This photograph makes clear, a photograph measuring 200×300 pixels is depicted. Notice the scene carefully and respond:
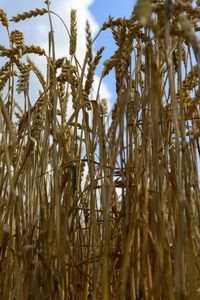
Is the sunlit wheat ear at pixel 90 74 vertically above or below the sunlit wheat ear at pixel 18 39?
below

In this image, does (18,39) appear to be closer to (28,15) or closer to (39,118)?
(28,15)

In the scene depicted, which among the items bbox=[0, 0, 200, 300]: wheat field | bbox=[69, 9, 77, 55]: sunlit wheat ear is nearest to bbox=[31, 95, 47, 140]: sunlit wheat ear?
bbox=[0, 0, 200, 300]: wheat field

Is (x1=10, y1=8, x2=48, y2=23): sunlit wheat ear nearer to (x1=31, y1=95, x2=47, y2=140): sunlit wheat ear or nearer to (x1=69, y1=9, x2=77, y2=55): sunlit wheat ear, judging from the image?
(x1=69, y1=9, x2=77, y2=55): sunlit wheat ear

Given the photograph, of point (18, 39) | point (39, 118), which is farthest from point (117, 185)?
point (18, 39)

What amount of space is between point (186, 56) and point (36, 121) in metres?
0.60

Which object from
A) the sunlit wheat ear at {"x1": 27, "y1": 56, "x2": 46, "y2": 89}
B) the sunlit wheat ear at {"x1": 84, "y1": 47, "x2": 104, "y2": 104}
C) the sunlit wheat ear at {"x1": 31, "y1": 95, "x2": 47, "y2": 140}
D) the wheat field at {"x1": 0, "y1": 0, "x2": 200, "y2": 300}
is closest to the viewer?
the wheat field at {"x1": 0, "y1": 0, "x2": 200, "y2": 300}

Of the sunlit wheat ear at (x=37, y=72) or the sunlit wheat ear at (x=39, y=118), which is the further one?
the sunlit wheat ear at (x=37, y=72)

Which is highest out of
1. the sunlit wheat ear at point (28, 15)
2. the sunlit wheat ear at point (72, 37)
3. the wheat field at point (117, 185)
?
the sunlit wheat ear at point (28, 15)

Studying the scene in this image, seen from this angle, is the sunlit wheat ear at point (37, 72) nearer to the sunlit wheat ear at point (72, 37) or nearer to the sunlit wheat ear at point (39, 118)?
the sunlit wheat ear at point (39, 118)

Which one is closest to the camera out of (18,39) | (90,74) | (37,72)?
(90,74)

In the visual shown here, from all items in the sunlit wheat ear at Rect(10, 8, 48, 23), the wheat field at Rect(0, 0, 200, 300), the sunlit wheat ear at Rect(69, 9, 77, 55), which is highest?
the sunlit wheat ear at Rect(10, 8, 48, 23)

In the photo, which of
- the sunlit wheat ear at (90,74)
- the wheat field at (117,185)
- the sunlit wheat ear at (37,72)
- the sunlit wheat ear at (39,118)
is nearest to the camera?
the wheat field at (117,185)

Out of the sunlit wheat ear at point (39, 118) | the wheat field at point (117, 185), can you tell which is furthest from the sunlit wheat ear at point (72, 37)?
the sunlit wheat ear at point (39, 118)

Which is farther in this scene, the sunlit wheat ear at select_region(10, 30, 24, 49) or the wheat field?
the sunlit wheat ear at select_region(10, 30, 24, 49)
